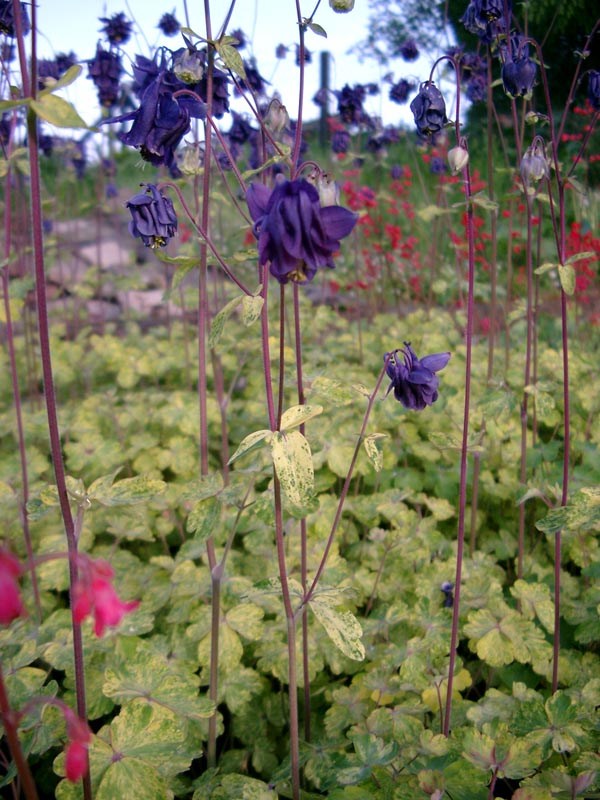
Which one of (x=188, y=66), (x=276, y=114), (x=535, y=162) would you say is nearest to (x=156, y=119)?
(x=188, y=66)

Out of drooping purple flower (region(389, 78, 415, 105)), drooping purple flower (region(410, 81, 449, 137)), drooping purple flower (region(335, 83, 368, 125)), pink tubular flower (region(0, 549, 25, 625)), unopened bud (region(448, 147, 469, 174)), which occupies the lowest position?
pink tubular flower (region(0, 549, 25, 625))

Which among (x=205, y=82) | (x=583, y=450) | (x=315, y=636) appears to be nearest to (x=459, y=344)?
(x=583, y=450)

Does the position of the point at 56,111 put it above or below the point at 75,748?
above

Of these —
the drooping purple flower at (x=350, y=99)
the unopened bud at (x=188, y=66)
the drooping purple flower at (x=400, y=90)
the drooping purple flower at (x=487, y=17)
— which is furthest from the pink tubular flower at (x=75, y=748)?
the drooping purple flower at (x=400, y=90)

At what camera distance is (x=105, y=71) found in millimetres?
2461

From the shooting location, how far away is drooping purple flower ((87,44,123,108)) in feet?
8.07

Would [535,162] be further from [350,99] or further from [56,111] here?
[350,99]

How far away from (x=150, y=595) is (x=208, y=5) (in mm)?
1643

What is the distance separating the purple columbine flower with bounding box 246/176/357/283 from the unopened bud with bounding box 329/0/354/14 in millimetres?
578

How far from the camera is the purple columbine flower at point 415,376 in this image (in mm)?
1385

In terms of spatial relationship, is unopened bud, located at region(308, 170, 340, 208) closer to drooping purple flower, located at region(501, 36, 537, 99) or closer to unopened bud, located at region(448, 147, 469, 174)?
unopened bud, located at region(448, 147, 469, 174)

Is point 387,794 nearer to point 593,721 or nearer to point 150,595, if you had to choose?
point 593,721

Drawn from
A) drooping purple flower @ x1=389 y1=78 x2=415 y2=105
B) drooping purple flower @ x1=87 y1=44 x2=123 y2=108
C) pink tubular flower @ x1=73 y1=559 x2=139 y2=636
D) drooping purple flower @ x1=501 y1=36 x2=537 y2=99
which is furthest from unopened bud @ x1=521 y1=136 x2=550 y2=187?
drooping purple flower @ x1=389 y1=78 x2=415 y2=105

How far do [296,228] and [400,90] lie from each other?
121 inches
